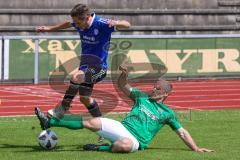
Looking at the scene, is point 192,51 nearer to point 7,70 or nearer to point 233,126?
point 7,70

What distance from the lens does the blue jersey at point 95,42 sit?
1045 centimetres

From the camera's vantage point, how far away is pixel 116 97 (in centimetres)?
1733

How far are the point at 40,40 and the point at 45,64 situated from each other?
723 millimetres

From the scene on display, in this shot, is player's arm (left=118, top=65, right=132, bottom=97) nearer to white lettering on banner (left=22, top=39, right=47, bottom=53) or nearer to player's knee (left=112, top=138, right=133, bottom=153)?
player's knee (left=112, top=138, right=133, bottom=153)

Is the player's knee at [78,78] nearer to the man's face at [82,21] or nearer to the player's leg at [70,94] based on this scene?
the player's leg at [70,94]

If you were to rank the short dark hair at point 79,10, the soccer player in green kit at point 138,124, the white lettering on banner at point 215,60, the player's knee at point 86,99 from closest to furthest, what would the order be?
the soccer player in green kit at point 138,124, the short dark hair at point 79,10, the player's knee at point 86,99, the white lettering on banner at point 215,60

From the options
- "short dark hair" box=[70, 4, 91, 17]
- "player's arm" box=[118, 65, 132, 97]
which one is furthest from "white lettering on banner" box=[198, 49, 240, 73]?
"short dark hair" box=[70, 4, 91, 17]

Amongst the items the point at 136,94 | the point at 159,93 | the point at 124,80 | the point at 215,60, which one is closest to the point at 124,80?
the point at 124,80

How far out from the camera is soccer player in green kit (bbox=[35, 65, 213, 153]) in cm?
935

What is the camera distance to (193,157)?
9008 mm

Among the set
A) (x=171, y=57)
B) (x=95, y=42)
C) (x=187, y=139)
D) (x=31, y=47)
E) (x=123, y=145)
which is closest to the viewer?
(x=123, y=145)

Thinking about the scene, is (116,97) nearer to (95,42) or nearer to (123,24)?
(95,42)

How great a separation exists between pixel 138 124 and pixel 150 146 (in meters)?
0.69

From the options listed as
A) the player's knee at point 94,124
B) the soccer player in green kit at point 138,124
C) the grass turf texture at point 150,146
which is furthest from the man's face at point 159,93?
the player's knee at point 94,124
